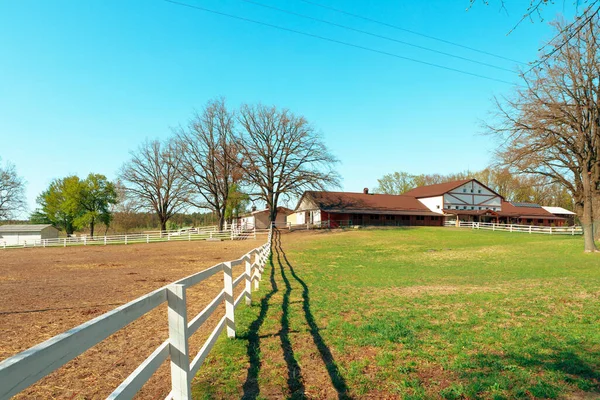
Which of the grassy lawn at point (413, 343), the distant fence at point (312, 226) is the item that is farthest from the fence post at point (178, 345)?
the distant fence at point (312, 226)

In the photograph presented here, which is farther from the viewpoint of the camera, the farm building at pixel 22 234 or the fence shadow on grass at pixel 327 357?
the farm building at pixel 22 234

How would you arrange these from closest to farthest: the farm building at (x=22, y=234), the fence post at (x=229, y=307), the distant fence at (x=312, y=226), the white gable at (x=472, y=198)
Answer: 1. the fence post at (x=229, y=307)
2. the distant fence at (x=312, y=226)
3. the farm building at (x=22, y=234)
4. the white gable at (x=472, y=198)

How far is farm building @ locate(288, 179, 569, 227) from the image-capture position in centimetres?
4962

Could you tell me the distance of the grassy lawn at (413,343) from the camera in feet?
12.3

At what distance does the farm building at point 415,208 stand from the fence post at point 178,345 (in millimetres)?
43639

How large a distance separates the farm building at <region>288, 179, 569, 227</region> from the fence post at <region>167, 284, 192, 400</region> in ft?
143

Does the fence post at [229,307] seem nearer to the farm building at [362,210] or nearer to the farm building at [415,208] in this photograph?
the farm building at [415,208]

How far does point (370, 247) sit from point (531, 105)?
13.4 m

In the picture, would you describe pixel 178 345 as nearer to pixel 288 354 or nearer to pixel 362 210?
pixel 288 354

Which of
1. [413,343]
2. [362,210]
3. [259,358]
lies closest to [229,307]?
[259,358]

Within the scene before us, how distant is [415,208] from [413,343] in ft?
170

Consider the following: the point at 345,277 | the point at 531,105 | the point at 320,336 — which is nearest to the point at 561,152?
the point at 531,105

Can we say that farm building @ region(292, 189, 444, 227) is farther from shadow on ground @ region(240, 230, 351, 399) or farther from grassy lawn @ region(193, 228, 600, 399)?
shadow on ground @ region(240, 230, 351, 399)

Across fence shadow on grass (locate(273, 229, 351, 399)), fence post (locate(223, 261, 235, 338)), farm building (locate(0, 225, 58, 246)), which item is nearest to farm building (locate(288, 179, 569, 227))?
farm building (locate(0, 225, 58, 246))
